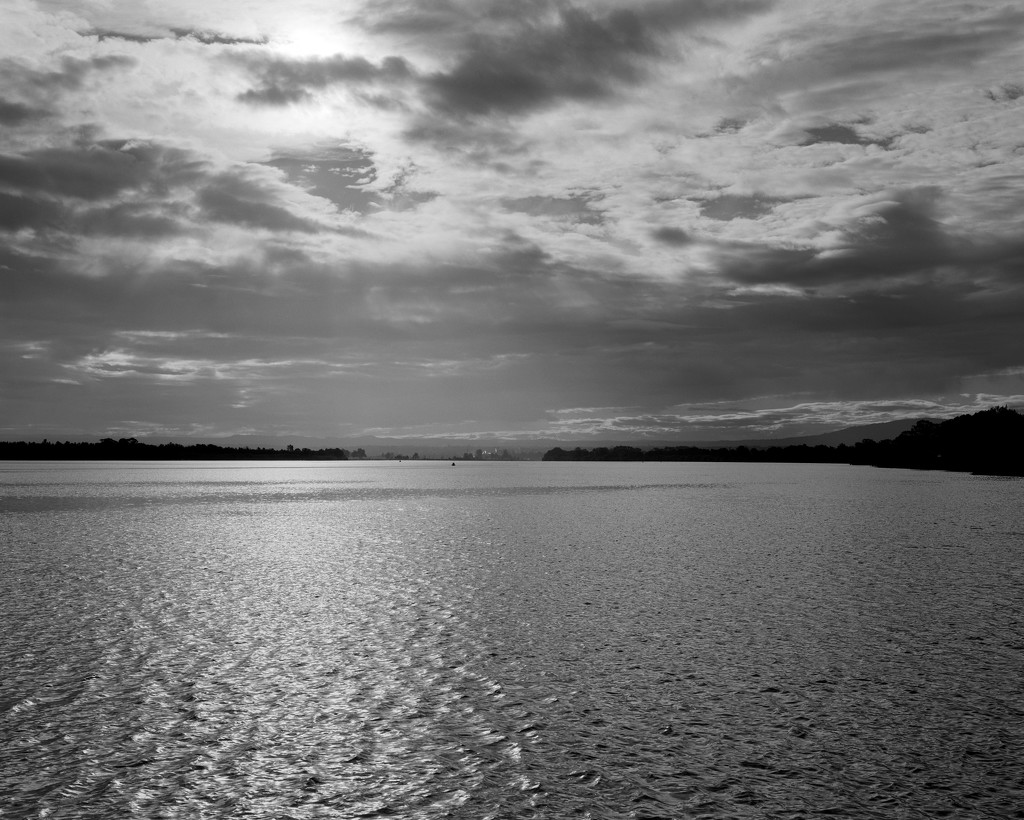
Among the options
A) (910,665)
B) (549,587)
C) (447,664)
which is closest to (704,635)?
(910,665)

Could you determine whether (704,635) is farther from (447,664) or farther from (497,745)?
(497,745)

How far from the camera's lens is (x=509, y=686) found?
1619 centimetres

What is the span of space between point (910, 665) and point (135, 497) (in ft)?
281

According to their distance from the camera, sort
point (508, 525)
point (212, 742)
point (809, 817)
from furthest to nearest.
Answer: point (508, 525) → point (212, 742) → point (809, 817)

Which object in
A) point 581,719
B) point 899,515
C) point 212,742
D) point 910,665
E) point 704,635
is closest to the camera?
point 212,742

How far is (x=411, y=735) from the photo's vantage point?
13211 millimetres

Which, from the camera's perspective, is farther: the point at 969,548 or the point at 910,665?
the point at 969,548

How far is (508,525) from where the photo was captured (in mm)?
56188

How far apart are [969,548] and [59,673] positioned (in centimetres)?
3957

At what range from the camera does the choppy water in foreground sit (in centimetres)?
1099

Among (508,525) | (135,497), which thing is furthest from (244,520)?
(135,497)

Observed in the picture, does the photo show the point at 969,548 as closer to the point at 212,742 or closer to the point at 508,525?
the point at 508,525

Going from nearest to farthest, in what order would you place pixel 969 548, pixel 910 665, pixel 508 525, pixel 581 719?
pixel 581 719, pixel 910 665, pixel 969 548, pixel 508 525

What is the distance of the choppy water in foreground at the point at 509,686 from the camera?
10992 millimetres
